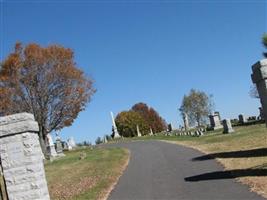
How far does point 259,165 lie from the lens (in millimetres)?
13422

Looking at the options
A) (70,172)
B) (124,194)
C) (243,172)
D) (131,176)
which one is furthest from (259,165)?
(70,172)

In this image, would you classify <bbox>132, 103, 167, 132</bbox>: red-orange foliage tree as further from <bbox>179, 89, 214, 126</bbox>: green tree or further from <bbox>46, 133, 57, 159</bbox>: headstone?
<bbox>46, 133, 57, 159</bbox>: headstone

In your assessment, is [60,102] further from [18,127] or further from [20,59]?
[18,127]

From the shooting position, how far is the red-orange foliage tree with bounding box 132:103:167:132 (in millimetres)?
96938

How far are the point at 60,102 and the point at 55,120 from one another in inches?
74.1

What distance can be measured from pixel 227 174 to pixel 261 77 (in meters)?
3.53

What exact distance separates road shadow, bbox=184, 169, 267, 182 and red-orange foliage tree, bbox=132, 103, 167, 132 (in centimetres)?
8169

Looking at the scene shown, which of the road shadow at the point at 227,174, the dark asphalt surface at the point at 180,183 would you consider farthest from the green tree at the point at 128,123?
the road shadow at the point at 227,174

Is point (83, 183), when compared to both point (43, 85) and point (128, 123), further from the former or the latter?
point (128, 123)

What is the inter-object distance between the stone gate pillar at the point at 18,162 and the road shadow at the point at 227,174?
5.52 m

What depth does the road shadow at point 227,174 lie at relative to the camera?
12.0 meters

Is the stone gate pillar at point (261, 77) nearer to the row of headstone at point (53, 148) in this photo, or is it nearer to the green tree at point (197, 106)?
the row of headstone at point (53, 148)

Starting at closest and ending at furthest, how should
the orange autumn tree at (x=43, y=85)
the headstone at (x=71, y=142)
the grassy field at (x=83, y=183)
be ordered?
the grassy field at (x=83, y=183), the orange autumn tree at (x=43, y=85), the headstone at (x=71, y=142)

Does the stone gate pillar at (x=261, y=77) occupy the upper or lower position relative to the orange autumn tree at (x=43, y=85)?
lower
